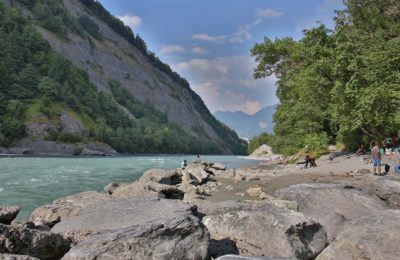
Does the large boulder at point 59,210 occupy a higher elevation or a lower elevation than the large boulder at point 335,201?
lower

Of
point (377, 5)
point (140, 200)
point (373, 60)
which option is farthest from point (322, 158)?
point (140, 200)

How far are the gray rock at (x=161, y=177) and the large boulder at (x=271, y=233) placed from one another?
635 inches

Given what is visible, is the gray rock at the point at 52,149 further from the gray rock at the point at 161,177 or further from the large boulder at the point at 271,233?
the large boulder at the point at 271,233

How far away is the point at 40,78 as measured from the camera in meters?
153

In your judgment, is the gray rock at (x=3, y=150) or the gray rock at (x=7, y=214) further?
the gray rock at (x=3, y=150)

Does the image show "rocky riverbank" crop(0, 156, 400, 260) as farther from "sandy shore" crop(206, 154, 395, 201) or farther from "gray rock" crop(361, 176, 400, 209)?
"sandy shore" crop(206, 154, 395, 201)

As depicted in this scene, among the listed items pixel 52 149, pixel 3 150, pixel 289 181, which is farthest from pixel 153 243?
pixel 52 149

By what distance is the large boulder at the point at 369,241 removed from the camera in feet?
27.6

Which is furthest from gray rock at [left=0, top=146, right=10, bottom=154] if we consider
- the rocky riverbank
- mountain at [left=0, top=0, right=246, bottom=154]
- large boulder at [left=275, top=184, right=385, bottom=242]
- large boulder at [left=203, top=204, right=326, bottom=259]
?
large boulder at [left=203, top=204, right=326, bottom=259]

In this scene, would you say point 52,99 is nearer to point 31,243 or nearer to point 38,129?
point 38,129

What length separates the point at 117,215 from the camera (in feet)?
36.1

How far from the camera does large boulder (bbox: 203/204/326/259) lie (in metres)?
10.1

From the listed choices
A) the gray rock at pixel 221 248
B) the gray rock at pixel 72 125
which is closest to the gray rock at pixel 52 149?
the gray rock at pixel 72 125

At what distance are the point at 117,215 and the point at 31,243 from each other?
2.98m
